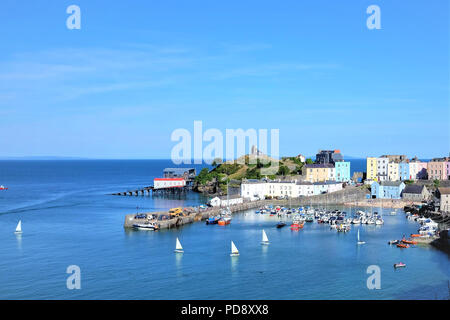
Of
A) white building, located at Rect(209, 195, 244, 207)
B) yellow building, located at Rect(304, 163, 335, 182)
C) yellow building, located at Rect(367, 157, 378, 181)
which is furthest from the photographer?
yellow building, located at Rect(367, 157, 378, 181)

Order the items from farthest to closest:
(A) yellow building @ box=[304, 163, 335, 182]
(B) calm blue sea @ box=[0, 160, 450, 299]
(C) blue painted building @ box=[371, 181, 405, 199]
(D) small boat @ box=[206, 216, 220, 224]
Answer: (A) yellow building @ box=[304, 163, 335, 182]
(C) blue painted building @ box=[371, 181, 405, 199]
(D) small boat @ box=[206, 216, 220, 224]
(B) calm blue sea @ box=[0, 160, 450, 299]

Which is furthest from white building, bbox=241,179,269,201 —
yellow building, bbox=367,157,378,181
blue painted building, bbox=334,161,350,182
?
yellow building, bbox=367,157,378,181

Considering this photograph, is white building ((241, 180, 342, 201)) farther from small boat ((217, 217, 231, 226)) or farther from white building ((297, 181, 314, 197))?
small boat ((217, 217, 231, 226))

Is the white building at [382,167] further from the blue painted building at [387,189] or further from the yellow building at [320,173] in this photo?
the blue painted building at [387,189]

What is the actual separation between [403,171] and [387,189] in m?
13.4

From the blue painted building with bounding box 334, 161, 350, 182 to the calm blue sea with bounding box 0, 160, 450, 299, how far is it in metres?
29.5

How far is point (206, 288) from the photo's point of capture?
23.0 meters

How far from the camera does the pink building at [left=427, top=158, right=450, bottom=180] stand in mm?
68562

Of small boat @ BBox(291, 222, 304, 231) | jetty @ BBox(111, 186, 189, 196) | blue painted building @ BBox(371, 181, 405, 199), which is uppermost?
blue painted building @ BBox(371, 181, 405, 199)

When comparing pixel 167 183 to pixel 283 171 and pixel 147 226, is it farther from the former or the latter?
pixel 147 226

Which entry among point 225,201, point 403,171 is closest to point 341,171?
point 403,171

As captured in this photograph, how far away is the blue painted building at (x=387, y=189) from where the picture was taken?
5978cm
